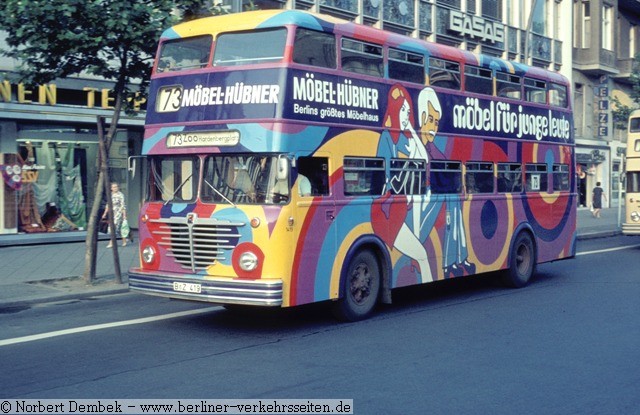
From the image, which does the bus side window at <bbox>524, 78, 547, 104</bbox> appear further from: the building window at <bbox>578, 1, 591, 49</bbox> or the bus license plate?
the building window at <bbox>578, 1, 591, 49</bbox>

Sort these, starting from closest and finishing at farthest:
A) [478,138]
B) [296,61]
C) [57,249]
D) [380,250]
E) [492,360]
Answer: [492,360] < [296,61] < [380,250] < [478,138] < [57,249]

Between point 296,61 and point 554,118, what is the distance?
24.7ft

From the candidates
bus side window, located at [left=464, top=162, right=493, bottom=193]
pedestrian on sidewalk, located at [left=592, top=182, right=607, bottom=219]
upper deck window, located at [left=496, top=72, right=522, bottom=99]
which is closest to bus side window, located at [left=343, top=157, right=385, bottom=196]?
bus side window, located at [left=464, top=162, right=493, bottom=193]

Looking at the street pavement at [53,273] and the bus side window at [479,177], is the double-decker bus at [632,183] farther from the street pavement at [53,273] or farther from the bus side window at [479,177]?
the street pavement at [53,273]

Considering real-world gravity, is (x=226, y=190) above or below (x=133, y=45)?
below

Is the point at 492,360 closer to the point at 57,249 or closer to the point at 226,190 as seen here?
the point at 226,190

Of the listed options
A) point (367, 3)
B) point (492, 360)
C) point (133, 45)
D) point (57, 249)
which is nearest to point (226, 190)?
point (492, 360)

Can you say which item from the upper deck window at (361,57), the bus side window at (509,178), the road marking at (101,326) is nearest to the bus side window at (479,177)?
the bus side window at (509,178)

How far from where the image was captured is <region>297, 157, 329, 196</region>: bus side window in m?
9.89

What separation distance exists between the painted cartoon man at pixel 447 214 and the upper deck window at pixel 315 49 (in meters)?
2.07

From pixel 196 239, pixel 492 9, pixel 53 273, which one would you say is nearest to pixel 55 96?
pixel 53 273

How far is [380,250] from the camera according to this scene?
11195mm

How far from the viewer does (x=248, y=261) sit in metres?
9.57

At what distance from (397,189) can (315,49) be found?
243 centimetres
